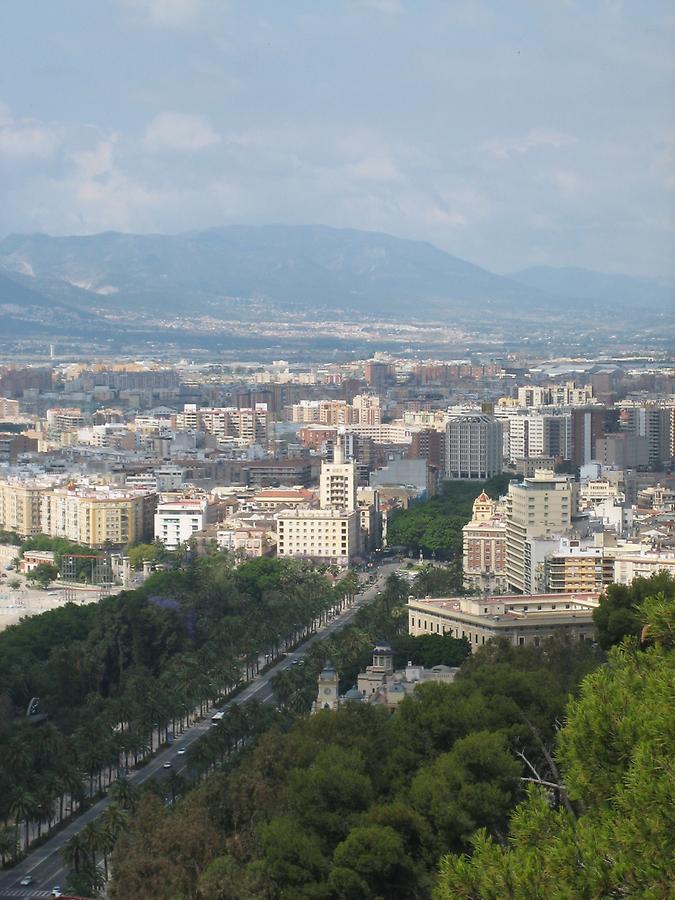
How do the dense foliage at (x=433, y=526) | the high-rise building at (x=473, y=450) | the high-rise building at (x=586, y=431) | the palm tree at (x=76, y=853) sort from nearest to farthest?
the palm tree at (x=76, y=853)
the dense foliage at (x=433, y=526)
the high-rise building at (x=473, y=450)
the high-rise building at (x=586, y=431)

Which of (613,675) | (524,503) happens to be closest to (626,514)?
(524,503)

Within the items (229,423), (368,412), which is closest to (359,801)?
(229,423)

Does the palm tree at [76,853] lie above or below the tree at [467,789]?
below

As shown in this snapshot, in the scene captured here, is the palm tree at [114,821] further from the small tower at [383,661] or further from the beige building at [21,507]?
the beige building at [21,507]

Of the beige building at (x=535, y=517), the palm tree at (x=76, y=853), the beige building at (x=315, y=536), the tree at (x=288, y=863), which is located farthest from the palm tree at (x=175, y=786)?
the beige building at (x=315, y=536)

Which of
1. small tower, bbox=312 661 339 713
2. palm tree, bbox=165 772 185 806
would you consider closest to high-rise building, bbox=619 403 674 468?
small tower, bbox=312 661 339 713

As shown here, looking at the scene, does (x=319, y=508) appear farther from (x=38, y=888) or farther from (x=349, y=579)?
(x=38, y=888)

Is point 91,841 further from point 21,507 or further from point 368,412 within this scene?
point 368,412
